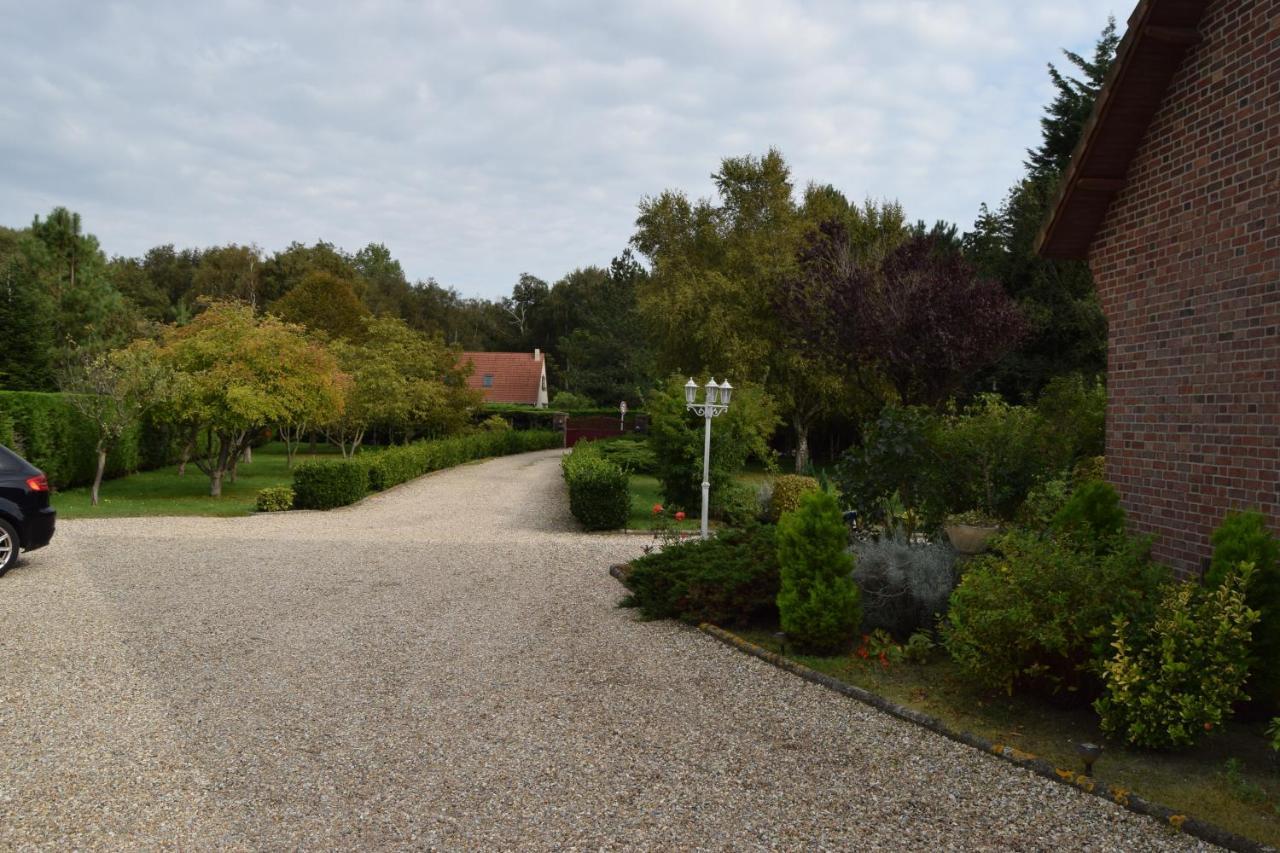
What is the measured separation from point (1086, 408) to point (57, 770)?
1360 cm

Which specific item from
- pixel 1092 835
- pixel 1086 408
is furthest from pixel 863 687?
pixel 1086 408

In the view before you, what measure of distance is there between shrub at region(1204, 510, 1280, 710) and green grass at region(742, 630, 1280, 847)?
1.34ft

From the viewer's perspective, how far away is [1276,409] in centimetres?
543

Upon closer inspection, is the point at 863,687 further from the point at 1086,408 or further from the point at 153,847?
the point at 1086,408

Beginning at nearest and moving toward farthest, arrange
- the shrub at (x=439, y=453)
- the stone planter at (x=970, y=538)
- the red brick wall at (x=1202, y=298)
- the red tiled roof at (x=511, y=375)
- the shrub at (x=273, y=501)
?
the red brick wall at (x=1202, y=298) < the stone planter at (x=970, y=538) < the shrub at (x=273, y=501) < the shrub at (x=439, y=453) < the red tiled roof at (x=511, y=375)

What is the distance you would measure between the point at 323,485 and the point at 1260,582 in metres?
16.9

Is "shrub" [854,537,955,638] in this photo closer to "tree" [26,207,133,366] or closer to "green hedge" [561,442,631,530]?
"green hedge" [561,442,631,530]

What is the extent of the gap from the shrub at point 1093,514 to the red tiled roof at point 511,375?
188 ft

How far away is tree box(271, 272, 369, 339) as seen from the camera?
1753 inches

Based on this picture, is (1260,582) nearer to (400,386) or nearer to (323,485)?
(323,485)

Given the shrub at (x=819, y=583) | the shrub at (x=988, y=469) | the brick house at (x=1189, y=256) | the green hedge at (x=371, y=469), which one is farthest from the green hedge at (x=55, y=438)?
the brick house at (x=1189, y=256)

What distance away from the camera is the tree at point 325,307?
146 ft

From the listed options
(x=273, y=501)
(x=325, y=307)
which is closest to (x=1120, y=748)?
(x=273, y=501)

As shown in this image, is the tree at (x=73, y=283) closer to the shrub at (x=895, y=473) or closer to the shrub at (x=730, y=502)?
the shrub at (x=730, y=502)
